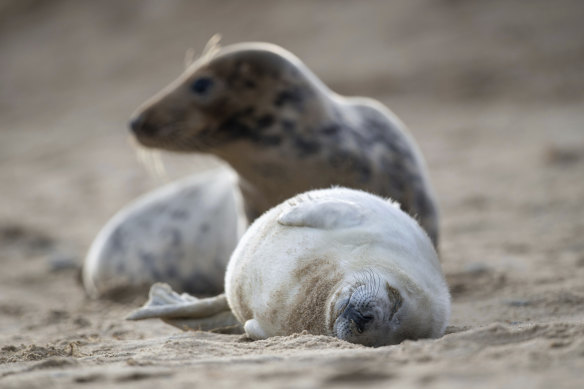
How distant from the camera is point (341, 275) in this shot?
2.88 metres

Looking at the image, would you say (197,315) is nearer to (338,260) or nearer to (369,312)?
(338,260)

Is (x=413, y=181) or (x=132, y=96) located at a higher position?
(x=132, y=96)

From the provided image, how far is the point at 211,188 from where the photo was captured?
5.88 meters

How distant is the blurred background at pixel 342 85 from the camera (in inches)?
327

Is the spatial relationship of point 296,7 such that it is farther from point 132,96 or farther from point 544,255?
point 544,255

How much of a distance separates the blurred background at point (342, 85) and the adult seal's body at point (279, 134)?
48.3 inches

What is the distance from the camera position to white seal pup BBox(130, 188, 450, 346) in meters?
2.76

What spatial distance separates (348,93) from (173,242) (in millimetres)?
7283

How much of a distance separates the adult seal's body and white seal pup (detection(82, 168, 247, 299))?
53 centimetres

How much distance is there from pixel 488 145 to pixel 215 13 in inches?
330

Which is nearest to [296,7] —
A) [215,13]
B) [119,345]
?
[215,13]

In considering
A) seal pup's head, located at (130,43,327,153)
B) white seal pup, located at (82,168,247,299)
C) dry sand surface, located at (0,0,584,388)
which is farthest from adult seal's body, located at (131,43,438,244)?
dry sand surface, located at (0,0,584,388)

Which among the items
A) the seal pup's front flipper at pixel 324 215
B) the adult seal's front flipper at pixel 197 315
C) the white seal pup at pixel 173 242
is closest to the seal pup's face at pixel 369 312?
the seal pup's front flipper at pixel 324 215

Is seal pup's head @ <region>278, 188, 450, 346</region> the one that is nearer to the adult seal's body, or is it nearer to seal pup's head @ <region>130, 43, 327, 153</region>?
the adult seal's body
